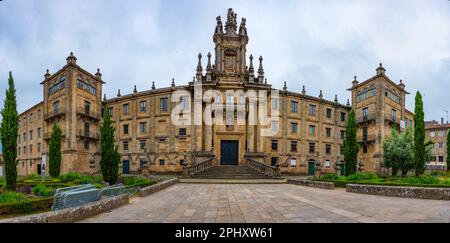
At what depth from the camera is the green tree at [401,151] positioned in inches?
1228

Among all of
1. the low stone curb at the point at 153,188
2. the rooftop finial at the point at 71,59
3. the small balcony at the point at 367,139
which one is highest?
the rooftop finial at the point at 71,59

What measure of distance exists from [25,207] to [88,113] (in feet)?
110

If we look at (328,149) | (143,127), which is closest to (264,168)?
(328,149)

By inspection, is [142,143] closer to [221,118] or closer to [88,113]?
[88,113]

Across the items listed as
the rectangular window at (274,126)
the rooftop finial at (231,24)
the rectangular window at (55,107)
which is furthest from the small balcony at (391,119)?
the rectangular window at (55,107)

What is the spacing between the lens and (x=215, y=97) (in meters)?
33.0

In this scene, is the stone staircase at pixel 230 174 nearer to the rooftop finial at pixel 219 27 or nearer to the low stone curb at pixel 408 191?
the low stone curb at pixel 408 191

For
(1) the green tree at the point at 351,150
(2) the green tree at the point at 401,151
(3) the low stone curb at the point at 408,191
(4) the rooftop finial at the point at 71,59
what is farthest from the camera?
(4) the rooftop finial at the point at 71,59

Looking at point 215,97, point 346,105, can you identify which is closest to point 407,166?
point 346,105

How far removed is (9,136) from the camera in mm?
12398

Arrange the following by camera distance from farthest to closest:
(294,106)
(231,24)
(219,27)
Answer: (294,106)
(231,24)
(219,27)

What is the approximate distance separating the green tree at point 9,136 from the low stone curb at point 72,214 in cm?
735

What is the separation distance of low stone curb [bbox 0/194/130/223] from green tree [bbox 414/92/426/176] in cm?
2094
